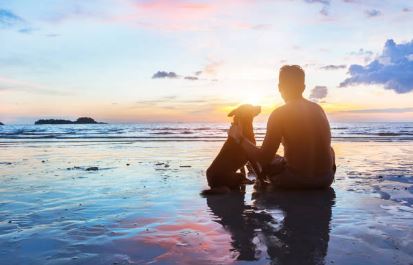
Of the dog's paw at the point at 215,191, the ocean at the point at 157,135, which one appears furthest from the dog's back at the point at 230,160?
the ocean at the point at 157,135

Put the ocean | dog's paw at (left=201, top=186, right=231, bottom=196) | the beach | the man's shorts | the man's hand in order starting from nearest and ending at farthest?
the beach
the man's shorts
dog's paw at (left=201, top=186, right=231, bottom=196)
the man's hand
the ocean

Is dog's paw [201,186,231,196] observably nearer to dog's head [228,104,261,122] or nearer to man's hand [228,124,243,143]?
man's hand [228,124,243,143]

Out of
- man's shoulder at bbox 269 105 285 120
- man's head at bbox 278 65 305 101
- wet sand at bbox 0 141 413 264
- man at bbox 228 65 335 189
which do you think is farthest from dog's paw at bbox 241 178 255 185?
man's head at bbox 278 65 305 101

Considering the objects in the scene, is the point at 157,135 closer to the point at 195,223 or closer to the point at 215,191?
the point at 215,191

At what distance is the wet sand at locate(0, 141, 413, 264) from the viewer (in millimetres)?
3527

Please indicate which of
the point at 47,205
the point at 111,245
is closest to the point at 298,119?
the point at 111,245

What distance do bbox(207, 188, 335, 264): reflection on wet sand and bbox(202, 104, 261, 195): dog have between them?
484 mm

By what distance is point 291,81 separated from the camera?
607 cm

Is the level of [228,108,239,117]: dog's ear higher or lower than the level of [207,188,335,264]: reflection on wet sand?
higher

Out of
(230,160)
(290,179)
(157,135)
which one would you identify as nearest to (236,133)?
(230,160)

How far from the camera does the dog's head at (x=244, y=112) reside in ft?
23.0

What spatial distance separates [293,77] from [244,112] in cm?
126

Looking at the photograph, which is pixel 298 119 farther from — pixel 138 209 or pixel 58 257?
pixel 58 257

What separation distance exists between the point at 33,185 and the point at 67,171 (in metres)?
2.11
